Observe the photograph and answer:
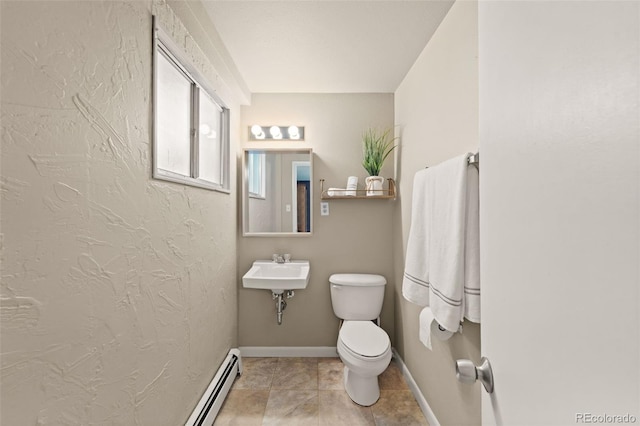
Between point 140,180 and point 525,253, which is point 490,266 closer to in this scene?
point 525,253

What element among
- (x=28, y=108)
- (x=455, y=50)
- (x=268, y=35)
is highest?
(x=268, y=35)

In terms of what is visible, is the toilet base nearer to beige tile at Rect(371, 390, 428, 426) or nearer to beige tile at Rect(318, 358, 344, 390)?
beige tile at Rect(371, 390, 428, 426)

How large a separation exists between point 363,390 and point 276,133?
2.05 meters

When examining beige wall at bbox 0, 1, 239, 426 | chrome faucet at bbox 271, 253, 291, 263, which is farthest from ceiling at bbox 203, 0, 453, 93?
chrome faucet at bbox 271, 253, 291, 263

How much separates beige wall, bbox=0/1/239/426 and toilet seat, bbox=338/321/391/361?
99cm

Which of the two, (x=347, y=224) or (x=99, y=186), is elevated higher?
(x=99, y=186)

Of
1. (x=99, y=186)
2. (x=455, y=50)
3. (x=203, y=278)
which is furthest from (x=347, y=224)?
(x=99, y=186)

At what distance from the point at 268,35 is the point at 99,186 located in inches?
54.7

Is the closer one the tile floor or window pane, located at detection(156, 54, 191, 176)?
window pane, located at detection(156, 54, 191, 176)

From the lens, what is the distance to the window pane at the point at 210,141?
1882 millimetres

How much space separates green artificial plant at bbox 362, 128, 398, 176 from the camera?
245 centimetres

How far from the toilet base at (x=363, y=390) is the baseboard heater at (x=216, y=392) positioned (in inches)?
32.9

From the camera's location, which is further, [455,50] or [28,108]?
[455,50]

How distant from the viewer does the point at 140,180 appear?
1104 mm
